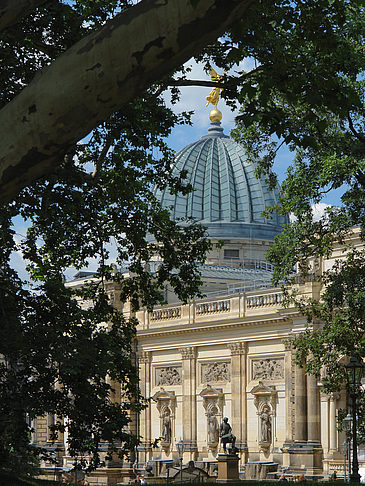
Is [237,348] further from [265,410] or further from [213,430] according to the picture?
[213,430]

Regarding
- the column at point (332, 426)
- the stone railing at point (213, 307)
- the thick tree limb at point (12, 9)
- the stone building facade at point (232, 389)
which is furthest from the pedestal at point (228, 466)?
the thick tree limb at point (12, 9)

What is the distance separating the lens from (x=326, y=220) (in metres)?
23.2

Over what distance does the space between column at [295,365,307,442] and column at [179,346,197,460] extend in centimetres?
888

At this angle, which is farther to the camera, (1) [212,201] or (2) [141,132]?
(1) [212,201]

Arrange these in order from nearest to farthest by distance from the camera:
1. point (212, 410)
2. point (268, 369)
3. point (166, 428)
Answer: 1. point (268, 369)
2. point (212, 410)
3. point (166, 428)

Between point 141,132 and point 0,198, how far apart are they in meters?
10.4

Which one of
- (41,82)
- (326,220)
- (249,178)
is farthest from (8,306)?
(249,178)

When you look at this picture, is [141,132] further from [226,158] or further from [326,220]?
[226,158]

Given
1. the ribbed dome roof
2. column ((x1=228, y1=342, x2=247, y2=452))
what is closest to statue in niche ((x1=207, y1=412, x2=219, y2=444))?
column ((x1=228, y1=342, x2=247, y2=452))

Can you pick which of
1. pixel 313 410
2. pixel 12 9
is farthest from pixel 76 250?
pixel 313 410

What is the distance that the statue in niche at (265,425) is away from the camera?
46.9m

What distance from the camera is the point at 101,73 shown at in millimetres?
6012

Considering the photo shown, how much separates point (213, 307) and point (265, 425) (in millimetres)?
7855

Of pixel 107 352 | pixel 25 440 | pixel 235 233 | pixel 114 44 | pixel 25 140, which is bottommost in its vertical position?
pixel 25 440
